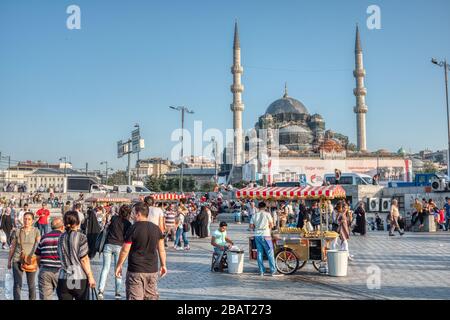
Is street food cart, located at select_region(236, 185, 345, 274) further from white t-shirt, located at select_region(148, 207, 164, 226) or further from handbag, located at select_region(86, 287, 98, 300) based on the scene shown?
handbag, located at select_region(86, 287, 98, 300)

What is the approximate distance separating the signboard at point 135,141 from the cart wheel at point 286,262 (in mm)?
37257

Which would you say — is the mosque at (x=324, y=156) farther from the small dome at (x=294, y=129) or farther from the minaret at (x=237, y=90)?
the small dome at (x=294, y=129)

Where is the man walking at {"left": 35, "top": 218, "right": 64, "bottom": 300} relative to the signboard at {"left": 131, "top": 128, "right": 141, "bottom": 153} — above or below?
below

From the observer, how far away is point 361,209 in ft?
60.5

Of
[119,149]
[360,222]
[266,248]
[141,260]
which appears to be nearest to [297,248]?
[266,248]

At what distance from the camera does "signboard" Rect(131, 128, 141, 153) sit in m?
46.6

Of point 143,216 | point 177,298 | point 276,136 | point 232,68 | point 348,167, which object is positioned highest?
point 232,68

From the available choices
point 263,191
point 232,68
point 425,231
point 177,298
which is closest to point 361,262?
point 263,191

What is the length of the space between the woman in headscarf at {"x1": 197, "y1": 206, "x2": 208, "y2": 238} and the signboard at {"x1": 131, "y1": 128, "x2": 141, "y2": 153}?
28.2 m

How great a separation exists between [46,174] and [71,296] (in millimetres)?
94779

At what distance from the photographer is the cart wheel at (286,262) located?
32.4 feet

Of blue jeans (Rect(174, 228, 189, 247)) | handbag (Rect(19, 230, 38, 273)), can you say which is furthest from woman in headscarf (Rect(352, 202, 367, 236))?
handbag (Rect(19, 230, 38, 273))

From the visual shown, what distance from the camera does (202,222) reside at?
18.7 metres
